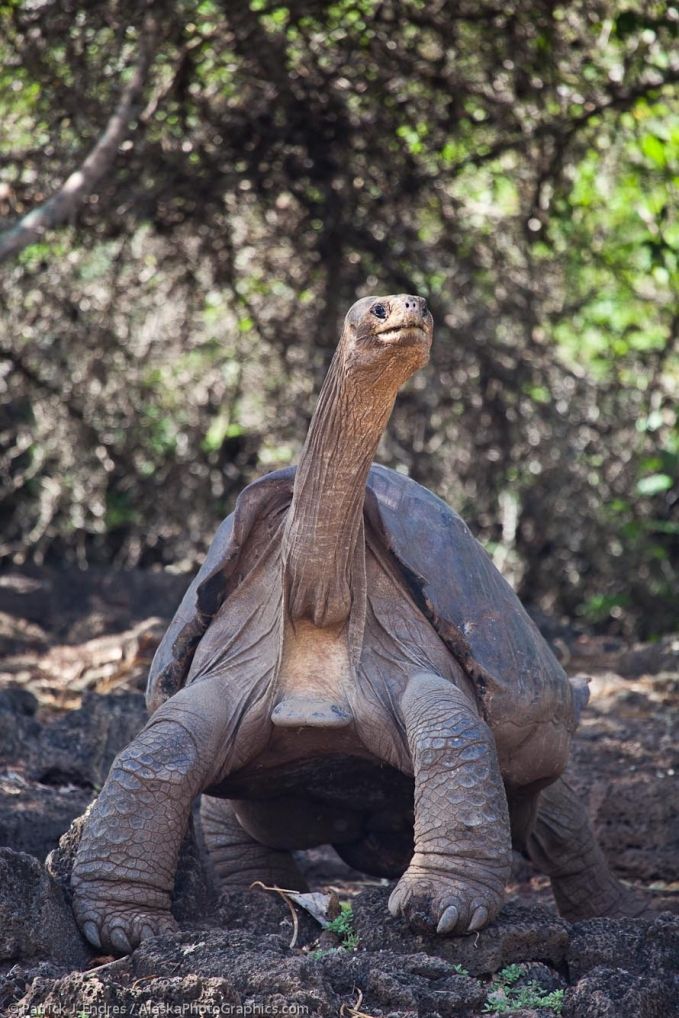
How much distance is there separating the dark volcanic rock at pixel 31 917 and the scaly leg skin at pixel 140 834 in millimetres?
101

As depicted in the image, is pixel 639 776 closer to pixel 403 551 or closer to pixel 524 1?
pixel 403 551

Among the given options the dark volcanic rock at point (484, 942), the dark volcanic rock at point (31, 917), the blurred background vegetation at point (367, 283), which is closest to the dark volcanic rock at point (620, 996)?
the dark volcanic rock at point (484, 942)

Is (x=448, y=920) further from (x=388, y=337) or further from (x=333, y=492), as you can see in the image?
(x=388, y=337)

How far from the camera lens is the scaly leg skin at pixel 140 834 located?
10.1 feet

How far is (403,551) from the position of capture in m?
3.58

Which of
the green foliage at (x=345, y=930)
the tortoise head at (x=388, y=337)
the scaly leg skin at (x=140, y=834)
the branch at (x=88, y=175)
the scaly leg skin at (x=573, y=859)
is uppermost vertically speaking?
the tortoise head at (x=388, y=337)

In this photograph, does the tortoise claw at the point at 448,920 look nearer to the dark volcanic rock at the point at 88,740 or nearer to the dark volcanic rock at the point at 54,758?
the dark volcanic rock at the point at 54,758

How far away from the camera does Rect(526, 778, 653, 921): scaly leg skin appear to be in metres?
4.22

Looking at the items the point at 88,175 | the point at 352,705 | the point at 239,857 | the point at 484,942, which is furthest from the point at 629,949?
the point at 88,175

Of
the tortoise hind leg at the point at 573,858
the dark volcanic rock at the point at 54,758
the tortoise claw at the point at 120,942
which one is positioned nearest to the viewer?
the tortoise claw at the point at 120,942

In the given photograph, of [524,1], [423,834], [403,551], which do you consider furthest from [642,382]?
[423,834]

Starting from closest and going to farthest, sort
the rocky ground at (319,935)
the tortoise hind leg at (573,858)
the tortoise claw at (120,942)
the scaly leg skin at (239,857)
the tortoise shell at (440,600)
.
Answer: the rocky ground at (319,935)
the tortoise claw at (120,942)
the tortoise shell at (440,600)
the scaly leg skin at (239,857)
the tortoise hind leg at (573,858)

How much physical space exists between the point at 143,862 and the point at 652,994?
3.79ft

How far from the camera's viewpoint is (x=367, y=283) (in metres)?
8.02
